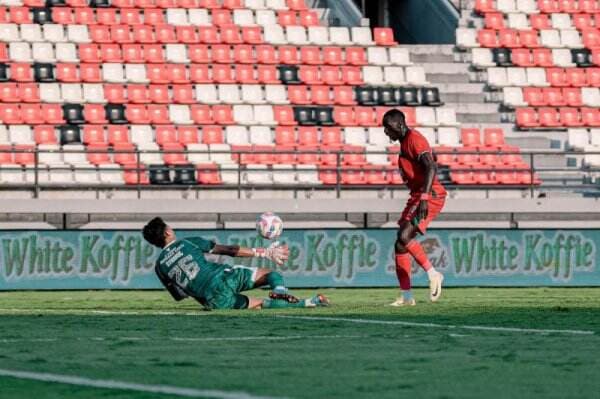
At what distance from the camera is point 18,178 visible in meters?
24.4

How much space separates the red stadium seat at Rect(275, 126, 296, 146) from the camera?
90.5ft

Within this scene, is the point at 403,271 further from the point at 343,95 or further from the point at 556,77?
the point at 556,77

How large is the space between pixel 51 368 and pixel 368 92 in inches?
886

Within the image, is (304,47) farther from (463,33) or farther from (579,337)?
(579,337)

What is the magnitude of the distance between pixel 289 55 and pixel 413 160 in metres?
16.9

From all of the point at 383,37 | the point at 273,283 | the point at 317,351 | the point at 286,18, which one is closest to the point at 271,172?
the point at 286,18

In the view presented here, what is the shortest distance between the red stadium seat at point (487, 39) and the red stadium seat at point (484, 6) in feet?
2.78

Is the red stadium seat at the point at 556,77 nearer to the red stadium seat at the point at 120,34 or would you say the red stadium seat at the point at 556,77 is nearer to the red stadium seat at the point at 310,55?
the red stadium seat at the point at 310,55

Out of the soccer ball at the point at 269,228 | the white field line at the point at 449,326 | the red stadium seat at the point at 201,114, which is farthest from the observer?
the red stadium seat at the point at 201,114

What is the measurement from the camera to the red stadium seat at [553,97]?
1225 inches

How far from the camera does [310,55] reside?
30.4 m

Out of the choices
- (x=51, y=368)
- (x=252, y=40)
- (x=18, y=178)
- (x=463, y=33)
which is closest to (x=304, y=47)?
(x=252, y=40)

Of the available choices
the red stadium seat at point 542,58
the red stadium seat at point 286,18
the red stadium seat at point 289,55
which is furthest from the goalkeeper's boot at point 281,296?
the red stadium seat at point 542,58

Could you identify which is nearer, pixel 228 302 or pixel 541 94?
pixel 228 302
